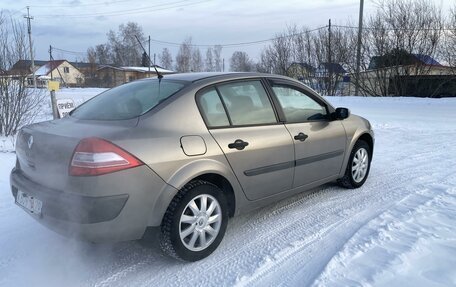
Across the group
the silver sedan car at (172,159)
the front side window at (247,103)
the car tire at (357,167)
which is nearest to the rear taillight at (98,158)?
the silver sedan car at (172,159)

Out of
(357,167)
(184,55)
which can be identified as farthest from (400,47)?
(184,55)

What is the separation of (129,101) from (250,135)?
1.14 meters

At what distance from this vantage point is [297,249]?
342 centimetres

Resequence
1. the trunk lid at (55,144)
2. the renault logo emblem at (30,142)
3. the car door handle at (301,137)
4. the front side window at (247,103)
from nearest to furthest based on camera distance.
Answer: the trunk lid at (55,144) < the renault logo emblem at (30,142) < the front side window at (247,103) < the car door handle at (301,137)

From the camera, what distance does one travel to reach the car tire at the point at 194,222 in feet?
10.0

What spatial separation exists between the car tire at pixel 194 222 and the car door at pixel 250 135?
1.12ft

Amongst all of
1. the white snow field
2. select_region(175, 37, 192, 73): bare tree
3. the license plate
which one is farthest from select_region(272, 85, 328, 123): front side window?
select_region(175, 37, 192, 73): bare tree

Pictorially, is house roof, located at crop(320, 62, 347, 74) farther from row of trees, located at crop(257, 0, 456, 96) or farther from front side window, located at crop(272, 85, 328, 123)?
front side window, located at crop(272, 85, 328, 123)

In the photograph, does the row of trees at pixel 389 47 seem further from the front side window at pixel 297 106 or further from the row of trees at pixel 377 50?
the front side window at pixel 297 106

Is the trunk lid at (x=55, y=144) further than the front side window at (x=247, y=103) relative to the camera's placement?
No

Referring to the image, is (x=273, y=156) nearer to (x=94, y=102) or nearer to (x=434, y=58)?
(x=94, y=102)

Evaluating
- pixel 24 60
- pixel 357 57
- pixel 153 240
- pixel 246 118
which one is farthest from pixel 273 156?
pixel 357 57

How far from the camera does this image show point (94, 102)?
3.92 metres

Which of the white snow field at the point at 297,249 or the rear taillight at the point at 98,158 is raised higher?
the rear taillight at the point at 98,158
